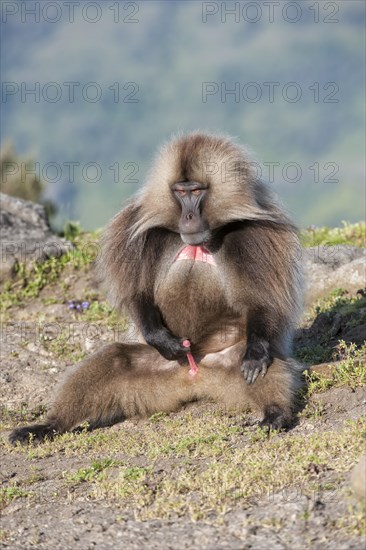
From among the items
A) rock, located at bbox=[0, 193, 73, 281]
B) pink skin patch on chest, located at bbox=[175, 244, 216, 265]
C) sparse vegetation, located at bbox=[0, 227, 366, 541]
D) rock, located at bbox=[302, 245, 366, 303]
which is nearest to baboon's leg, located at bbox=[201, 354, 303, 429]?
sparse vegetation, located at bbox=[0, 227, 366, 541]

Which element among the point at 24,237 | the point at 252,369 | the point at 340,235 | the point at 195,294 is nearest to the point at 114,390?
the point at 195,294

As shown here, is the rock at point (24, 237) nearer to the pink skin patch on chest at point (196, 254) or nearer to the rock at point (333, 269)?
the rock at point (333, 269)

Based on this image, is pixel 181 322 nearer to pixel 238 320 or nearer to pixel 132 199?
pixel 238 320

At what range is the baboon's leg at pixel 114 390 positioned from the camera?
668 centimetres

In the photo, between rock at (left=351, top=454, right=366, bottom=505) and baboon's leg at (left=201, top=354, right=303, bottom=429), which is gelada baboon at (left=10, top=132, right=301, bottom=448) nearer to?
baboon's leg at (left=201, top=354, right=303, bottom=429)

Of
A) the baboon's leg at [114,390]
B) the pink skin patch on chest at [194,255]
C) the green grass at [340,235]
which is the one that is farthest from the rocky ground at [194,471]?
the green grass at [340,235]

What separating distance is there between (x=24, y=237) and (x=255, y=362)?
571cm

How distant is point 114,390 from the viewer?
6746 mm

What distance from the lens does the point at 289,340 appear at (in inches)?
279

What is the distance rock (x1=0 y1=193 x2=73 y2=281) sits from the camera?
10875 mm

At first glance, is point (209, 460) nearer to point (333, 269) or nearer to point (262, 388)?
point (262, 388)

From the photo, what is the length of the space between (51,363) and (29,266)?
2592mm

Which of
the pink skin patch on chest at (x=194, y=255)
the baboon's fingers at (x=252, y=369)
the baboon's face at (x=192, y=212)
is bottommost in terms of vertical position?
the baboon's fingers at (x=252, y=369)

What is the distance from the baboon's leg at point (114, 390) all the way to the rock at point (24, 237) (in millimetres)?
4196
